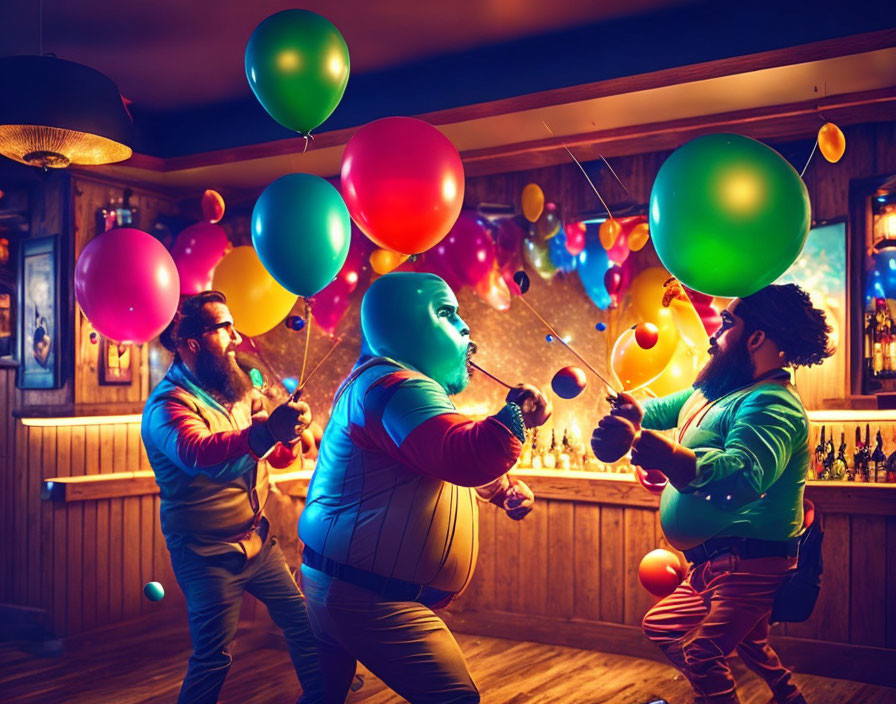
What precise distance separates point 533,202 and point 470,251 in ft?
1.26

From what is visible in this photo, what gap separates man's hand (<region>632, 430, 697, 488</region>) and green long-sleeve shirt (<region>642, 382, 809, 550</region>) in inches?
1.1

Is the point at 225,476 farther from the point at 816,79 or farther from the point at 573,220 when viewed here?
the point at 816,79

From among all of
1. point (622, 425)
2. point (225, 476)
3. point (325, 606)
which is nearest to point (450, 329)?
point (622, 425)

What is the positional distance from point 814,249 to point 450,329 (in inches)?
95.0

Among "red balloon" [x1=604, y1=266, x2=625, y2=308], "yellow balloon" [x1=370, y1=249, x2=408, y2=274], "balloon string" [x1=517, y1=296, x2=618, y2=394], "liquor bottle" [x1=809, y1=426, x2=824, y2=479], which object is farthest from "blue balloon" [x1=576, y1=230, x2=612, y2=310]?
"liquor bottle" [x1=809, y1=426, x2=824, y2=479]

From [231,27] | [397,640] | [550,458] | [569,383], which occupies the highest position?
[231,27]

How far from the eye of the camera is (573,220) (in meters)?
4.57

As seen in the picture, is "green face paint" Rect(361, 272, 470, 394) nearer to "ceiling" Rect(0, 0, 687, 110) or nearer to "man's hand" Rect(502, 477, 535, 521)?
"man's hand" Rect(502, 477, 535, 521)

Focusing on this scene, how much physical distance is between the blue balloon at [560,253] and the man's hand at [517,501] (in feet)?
6.89

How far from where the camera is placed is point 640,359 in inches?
138

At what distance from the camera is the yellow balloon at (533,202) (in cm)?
422

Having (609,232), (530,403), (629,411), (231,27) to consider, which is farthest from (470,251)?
(530,403)

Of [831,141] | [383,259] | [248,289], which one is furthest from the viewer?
[383,259]

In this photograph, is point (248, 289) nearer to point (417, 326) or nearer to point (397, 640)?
point (417, 326)
